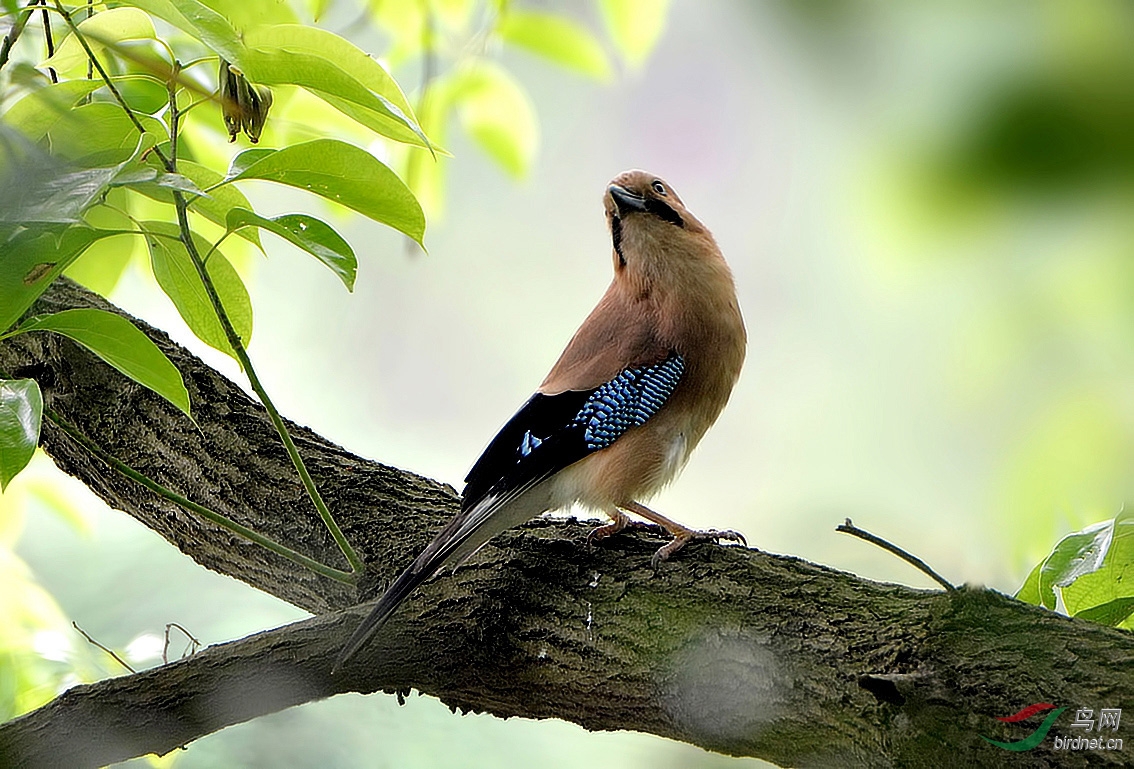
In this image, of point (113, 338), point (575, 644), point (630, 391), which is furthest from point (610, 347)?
point (113, 338)

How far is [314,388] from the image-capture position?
457 centimetres

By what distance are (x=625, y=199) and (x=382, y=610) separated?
1.32m

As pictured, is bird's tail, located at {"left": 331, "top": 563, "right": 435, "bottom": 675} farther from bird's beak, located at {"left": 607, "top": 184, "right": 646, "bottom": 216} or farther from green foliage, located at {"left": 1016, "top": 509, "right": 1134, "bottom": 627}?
bird's beak, located at {"left": 607, "top": 184, "right": 646, "bottom": 216}

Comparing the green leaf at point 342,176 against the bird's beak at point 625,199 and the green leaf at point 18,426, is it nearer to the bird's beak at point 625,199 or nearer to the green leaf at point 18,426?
the green leaf at point 18,426

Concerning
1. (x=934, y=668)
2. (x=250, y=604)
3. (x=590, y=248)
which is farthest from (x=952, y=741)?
(x=590, y=248)

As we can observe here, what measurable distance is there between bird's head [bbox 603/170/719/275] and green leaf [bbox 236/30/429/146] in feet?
3.93

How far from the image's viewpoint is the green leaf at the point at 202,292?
5.61ft

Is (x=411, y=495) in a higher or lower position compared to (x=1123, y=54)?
higher

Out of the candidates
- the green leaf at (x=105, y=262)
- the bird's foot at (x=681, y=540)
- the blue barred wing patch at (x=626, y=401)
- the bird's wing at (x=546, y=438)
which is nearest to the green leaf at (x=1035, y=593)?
the bird's foot at (x=681, y=540)

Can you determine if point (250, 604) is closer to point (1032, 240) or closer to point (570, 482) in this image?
point (570, 482)

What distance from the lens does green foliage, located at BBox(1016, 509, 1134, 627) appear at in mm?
1248

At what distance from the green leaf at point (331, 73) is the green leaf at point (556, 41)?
94cm

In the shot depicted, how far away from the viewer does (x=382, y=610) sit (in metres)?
1.64

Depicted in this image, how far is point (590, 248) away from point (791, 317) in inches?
94.1
